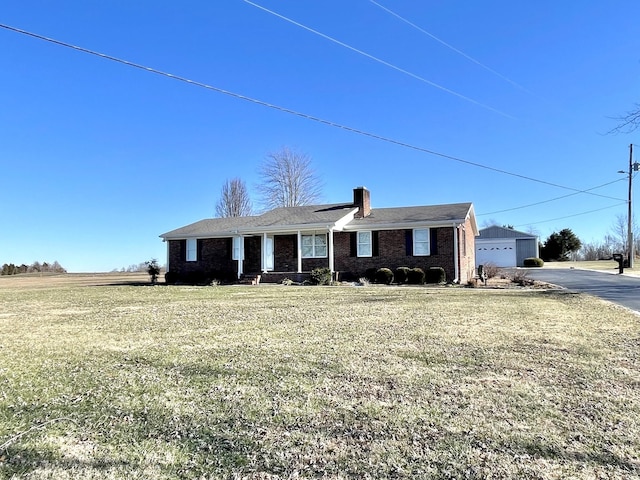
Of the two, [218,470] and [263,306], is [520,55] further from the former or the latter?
[218,470]

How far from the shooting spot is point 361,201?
2447 cm

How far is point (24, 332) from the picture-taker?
7.38 m

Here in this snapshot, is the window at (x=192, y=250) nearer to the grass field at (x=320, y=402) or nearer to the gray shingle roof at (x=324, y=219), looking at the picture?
the gray shingle roof at (x=324, y=219)

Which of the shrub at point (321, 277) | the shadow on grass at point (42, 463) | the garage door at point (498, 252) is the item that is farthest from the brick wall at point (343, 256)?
the shadow on grass at point (42, 463)

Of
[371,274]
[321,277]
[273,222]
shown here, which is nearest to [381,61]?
[321,277]

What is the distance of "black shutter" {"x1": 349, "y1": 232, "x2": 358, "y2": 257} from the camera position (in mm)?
22794

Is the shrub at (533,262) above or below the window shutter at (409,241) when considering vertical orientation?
below

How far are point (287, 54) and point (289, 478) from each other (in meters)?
16.0

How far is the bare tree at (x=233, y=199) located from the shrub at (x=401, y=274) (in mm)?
27196

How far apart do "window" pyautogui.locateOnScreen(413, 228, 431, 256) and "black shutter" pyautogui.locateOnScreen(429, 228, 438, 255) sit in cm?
15

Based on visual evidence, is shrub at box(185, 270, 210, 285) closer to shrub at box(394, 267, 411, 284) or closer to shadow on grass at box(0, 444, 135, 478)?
shrub at box(394, 267, 411, 284)

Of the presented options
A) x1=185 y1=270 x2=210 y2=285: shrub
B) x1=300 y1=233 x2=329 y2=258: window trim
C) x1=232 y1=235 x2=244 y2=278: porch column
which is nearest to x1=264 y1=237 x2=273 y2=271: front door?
x1=232 y1=235 x2=244 y2=278: porch column

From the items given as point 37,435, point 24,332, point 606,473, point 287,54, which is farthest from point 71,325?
point 287,54

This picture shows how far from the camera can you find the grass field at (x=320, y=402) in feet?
9.18
